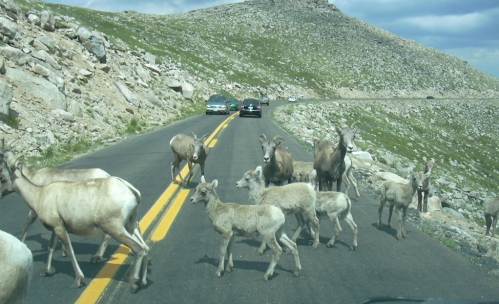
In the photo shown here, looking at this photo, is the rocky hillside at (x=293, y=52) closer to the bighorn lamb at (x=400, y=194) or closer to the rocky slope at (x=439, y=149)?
the rocky slope at (x=439, y=149)

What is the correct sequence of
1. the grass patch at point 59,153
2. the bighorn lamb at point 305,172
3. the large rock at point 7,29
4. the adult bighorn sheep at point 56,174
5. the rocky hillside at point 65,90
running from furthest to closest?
the large rock at point 7,29 < the rocky hillside at point 65,90 < the grass patch at point 59,153 < the bighorn lamb at point 305,172 < the adult bighorn sheep at point 56,174

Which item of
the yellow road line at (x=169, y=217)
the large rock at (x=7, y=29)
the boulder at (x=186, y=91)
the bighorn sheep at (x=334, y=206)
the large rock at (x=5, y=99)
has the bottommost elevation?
the yellow road line at (x=169, y=217)

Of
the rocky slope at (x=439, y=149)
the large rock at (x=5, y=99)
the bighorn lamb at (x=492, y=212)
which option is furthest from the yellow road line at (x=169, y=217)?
the large rock at (x=5, y=99)

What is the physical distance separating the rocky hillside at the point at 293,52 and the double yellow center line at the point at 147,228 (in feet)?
237

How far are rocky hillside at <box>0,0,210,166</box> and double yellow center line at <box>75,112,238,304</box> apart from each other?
27.2ft

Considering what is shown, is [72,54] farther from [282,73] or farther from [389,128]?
[282,73]

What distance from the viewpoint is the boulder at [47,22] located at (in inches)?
1565

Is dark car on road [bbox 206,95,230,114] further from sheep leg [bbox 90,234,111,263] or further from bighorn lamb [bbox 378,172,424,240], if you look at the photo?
sheep leg [bbox 90,234,111,263]

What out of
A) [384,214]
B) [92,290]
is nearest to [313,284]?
[92,290]

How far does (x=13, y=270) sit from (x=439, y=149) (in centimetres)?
5356

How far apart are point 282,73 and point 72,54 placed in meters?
87.4

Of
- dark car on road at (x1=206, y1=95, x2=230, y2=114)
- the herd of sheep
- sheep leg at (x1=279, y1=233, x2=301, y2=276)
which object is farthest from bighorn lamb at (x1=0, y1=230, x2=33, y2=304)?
dark car on road at (x1=206, y1=95, x2=230, y2=114)

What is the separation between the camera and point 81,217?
691 cm

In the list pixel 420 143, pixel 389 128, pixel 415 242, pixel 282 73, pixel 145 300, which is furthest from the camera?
pixel 282 73
